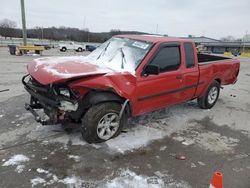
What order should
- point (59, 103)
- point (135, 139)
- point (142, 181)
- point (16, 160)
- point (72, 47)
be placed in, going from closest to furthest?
point (142, 181) < point (16, 160) < point (59, 103) < point (135, 139) < point (72, 47)

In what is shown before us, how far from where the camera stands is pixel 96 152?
378cm

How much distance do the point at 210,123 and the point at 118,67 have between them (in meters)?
2.72

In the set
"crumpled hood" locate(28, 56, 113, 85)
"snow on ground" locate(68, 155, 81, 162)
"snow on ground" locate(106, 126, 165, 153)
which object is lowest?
"snow on ground" locate(68, 155, 81, 162)

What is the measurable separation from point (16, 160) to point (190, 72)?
3.88 m

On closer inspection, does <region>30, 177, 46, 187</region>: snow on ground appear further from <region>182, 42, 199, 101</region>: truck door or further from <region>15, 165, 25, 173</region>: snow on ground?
<region>182, 42, 199, 101</region>: truck door

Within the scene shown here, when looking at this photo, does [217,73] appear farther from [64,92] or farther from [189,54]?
[64,92]

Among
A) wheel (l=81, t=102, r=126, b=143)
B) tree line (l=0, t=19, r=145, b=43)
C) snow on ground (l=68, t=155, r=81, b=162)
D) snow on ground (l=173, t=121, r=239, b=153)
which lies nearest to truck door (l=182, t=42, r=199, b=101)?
snow on ground (l=173, t=121, r=239, b=153)

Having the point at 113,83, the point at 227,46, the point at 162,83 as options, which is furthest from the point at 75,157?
the point at 227,46

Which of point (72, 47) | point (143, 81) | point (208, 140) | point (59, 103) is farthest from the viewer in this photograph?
point (72, 47)

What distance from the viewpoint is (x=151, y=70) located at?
13.4 ft

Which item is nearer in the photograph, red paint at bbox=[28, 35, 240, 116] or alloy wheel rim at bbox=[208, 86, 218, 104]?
red paint at bbox=[28, 35, 240, 116]

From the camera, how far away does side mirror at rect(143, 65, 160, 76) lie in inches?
159

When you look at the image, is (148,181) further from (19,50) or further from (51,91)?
(19,50)

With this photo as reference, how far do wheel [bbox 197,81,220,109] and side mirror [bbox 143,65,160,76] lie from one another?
8.59ft
